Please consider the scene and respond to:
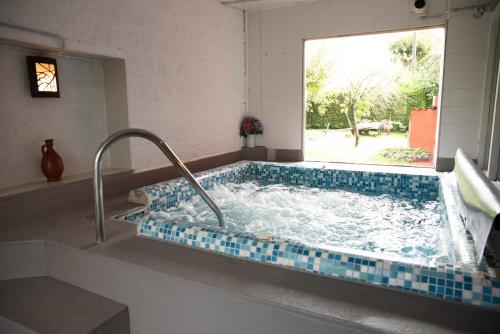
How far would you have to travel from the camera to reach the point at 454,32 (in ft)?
12.5

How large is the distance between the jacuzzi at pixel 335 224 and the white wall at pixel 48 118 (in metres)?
0.71

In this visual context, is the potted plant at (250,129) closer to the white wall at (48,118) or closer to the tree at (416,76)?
the white wall at (48,118)

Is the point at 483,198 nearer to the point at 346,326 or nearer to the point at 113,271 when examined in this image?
the point at 346,326

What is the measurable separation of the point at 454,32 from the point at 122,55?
11.9 ft

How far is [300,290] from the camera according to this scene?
1.20 meters

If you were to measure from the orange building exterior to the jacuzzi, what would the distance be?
204 inches

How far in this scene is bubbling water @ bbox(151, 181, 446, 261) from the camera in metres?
2.40

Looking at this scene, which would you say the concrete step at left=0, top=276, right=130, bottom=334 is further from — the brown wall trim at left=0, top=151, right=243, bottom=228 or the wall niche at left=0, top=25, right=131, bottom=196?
the wall niche at left=0, top=25, right=131, bottom=196

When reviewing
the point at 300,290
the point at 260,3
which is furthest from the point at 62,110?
the point at 260,3

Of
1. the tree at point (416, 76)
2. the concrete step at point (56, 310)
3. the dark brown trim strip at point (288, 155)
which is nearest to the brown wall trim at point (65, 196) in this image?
the concrete step at point (56, 310)

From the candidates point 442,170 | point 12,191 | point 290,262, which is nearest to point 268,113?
point 442,170

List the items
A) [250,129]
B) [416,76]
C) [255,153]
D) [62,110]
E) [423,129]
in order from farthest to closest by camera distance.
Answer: [416,76] → [423,129] → [255,153] → [250,129] → [62,110]

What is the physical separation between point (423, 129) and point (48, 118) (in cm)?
820

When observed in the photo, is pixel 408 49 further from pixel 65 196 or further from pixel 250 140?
pixel 65 196
